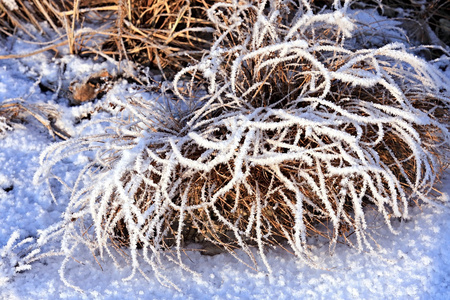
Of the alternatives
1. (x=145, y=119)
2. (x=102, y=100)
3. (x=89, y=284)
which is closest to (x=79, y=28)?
(x=102, y=100)

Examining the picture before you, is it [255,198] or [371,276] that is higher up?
Answer: [255,198]

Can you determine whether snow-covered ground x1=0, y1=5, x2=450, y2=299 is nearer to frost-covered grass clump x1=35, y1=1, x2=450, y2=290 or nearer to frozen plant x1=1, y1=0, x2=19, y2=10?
frost-covered grass clump x1=35, y1=1, x2=450, y2=290

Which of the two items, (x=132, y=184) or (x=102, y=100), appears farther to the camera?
(x=102, y=100)

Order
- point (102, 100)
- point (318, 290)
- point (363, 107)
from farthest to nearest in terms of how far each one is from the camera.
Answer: point (102, 100), point (363, 107), point (318, 290)

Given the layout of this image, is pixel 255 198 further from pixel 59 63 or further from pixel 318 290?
pixel 59 63

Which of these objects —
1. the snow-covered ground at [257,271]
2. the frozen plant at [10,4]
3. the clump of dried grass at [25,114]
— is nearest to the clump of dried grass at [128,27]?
the frozen plant at [10,4]

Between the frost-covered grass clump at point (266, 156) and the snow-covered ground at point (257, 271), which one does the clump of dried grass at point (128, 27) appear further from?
the snow-covered ground at point (257, 271)
